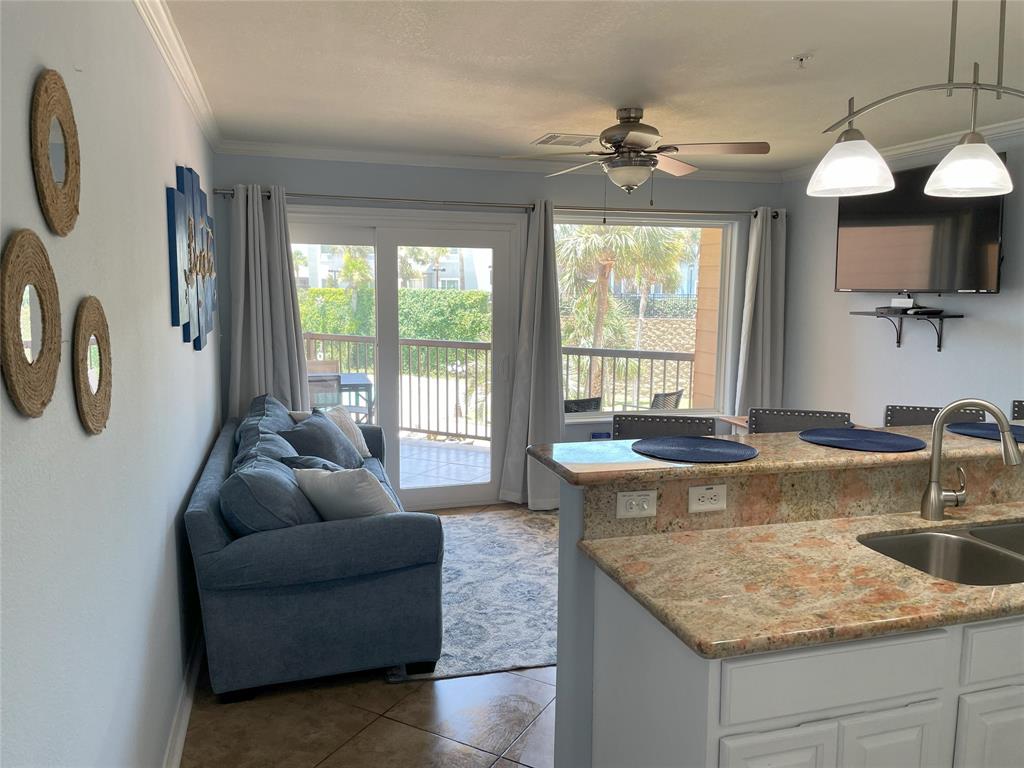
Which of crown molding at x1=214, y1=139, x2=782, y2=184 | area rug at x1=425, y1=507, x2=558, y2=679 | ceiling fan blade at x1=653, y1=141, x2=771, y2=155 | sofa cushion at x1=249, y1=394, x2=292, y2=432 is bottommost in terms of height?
area rug at x1=425, y1=507, x2=558, y2=679

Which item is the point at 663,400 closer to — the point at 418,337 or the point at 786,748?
the point at 418,337

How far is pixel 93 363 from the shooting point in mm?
1556

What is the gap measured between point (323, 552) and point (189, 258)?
1316mm

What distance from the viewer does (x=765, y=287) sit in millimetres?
5535

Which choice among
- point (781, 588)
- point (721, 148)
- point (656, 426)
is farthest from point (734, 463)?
point (721, 148)

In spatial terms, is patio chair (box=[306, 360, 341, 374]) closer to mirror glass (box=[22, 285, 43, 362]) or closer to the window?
the window

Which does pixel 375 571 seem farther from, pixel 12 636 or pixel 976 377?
pixel 976 377

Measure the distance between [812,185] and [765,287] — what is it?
3.73 metres

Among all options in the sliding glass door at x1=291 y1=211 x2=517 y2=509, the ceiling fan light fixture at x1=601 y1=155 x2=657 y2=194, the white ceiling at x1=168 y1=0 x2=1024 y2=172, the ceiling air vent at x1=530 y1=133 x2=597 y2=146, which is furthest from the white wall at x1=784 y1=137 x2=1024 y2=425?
the ceiling air vent at x1=530 y1=133 x2=597 y2=146

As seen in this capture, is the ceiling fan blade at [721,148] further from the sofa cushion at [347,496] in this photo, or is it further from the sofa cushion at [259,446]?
the sofa cushion at [259,446]

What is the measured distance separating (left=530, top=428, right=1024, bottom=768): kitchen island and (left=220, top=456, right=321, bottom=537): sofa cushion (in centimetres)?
116

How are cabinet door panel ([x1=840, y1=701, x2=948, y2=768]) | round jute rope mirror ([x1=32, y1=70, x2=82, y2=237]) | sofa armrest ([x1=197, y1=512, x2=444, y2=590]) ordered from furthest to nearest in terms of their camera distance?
→ sofa armrest ([x1=197, y1=512, x2=444, y2=590])
cabinet door panel ([x1=840, y1=701, x2=948, y2=768])
round jute rope mirror ([x1=32, y1=70, x2=82, y2=237])

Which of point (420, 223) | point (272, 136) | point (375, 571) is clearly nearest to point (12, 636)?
point (375, 571)

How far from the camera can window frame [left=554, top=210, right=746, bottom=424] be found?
5.46 meters
